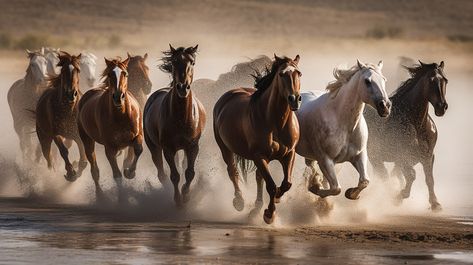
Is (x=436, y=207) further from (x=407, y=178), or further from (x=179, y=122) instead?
(x=179, y=122)

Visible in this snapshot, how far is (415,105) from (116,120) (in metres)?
3.47

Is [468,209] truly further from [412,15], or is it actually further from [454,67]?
[412,15]

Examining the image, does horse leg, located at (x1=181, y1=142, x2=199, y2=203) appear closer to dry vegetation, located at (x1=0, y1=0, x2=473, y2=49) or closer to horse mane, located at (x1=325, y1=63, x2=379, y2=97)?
horse mane, located at (x1=325, y1=63, x2=379, y2=97)

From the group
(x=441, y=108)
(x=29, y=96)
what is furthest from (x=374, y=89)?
(x=29, y=96)

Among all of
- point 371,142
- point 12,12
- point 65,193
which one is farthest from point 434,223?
point 12,12

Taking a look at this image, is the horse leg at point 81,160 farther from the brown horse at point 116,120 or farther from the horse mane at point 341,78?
the horse mane at point 341,78

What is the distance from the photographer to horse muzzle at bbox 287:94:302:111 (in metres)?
14.3

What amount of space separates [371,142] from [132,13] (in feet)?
183

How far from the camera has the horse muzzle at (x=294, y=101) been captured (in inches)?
564

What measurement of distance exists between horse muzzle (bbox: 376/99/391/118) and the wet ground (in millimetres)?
1263

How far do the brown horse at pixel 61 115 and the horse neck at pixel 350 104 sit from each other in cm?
413

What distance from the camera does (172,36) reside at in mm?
68188

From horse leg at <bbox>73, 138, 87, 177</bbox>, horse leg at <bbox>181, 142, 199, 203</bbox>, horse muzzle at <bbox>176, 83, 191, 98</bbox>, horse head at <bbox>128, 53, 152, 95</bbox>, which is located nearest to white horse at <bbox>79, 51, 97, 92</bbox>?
horse head at <bbox>128, 53, 152, 95</bbox>

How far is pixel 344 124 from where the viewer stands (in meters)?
15.4
